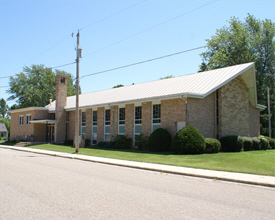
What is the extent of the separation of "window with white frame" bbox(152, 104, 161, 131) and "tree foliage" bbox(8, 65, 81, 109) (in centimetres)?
4695

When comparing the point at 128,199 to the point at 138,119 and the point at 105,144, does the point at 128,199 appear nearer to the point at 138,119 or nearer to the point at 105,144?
the point at 138,119

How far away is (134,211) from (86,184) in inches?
138

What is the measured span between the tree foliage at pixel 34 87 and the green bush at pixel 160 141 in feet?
161

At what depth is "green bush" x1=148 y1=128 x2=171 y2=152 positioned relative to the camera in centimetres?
2272

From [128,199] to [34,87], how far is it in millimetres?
66777

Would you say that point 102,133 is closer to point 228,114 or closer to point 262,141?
point 228,114

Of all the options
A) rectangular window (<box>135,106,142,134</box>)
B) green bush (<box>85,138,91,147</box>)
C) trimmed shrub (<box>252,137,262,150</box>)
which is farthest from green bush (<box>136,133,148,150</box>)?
trimmed shrub (<box>252,137,262,150</box>)

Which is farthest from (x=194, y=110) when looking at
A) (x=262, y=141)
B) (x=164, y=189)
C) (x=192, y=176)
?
(x=164, y=189)

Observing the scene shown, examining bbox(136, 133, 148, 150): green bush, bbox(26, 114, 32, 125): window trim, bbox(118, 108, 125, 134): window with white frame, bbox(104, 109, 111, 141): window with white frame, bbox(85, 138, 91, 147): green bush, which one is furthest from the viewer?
bbox(26, 114, 32, 125): window trim

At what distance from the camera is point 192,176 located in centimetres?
1217

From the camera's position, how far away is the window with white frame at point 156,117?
24.9m

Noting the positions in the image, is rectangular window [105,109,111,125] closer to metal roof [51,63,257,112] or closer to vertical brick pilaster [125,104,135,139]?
metal roof [51,63,257,112]

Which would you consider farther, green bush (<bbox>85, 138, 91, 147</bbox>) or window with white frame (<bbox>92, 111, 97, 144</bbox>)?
green bush (<bbox>85, 138, 91, 147</bbox>)

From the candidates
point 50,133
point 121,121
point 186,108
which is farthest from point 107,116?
point 50,133
